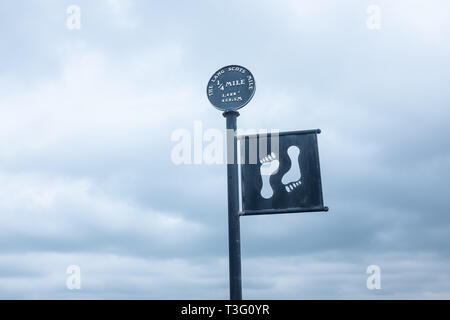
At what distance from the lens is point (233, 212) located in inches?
224

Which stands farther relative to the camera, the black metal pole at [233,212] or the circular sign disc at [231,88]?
the circular sign disc at [231,88]

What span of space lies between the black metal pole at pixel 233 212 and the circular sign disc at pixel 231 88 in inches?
6.8

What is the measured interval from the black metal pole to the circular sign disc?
173 mm

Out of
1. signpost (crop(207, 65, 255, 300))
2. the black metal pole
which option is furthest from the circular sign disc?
the black metal pole

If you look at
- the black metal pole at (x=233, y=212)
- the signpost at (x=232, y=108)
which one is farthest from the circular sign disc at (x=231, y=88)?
the black metal pole at (x=233, y=212)

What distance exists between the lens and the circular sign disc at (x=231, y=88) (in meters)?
6.16

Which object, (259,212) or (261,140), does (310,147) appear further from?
(259,212)

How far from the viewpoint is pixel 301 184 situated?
5.09 meters

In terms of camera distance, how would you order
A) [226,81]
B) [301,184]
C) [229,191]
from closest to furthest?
[301,184] < [229,191] < [226,81]

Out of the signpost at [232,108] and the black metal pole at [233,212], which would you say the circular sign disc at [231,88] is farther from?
the black metal pole at [233,212]

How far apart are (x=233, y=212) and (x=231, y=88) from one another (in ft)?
6.58

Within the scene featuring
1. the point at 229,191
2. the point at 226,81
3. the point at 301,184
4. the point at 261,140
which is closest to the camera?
the point at 301,184
